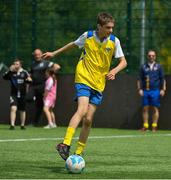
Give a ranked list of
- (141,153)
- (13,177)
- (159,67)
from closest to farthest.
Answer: (13,177) < (141,153) < (159,67)

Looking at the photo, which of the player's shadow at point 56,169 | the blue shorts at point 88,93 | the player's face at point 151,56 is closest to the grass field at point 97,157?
the player's shadow at point 56,169

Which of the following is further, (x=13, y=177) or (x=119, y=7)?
(x=119, y=7)

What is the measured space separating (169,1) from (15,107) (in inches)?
199

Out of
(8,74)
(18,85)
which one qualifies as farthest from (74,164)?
(8,74)

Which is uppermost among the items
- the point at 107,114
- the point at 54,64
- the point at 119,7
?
the point at 119,7

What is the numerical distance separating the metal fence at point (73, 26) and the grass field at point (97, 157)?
4.40 metres

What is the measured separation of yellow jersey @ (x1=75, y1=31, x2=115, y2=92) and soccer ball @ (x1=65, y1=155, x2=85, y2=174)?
54.8 inches

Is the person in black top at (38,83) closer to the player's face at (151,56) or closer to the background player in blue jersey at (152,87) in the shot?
the background player in blue jersey at (152,87)

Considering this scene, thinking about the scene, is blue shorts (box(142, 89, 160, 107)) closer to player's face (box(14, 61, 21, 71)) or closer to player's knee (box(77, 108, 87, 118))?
player's face (box(14, 61, 21, 71))

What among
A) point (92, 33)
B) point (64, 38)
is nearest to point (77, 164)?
point (92, 33)

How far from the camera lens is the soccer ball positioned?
9828 mm

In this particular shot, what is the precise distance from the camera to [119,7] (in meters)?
22.1

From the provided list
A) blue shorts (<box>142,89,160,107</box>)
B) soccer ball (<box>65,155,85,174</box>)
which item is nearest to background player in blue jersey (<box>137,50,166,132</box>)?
blue shorts (<box>142,89,160,107</box>)

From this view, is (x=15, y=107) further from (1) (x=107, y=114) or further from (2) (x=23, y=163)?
(2) (x=23, y=163)
